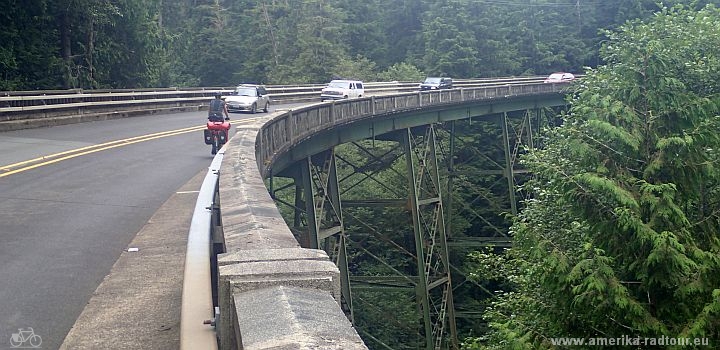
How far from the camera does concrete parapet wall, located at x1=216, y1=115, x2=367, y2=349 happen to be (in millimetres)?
2670

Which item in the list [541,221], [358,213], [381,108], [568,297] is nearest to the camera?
[568,297]

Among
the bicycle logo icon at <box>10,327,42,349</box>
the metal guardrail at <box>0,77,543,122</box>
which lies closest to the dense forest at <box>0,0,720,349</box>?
the metal guardrail at <box>0,77,543,122</box>

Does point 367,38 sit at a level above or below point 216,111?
above

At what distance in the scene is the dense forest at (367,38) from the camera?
6669cm

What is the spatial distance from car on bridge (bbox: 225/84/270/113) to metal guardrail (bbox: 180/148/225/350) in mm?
30052

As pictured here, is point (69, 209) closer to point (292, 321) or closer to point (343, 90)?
point (292, 321)

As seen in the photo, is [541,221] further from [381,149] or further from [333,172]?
[381,149]

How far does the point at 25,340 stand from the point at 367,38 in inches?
3192

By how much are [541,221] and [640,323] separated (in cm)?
414

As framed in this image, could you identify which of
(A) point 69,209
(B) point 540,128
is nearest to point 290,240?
(A) point 69,209

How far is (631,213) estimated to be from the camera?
35.7 ft

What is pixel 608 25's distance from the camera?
274 feet

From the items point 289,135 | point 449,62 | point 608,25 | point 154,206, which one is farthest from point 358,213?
point 608,25

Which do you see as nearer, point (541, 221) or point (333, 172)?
point (541, 221)
